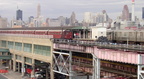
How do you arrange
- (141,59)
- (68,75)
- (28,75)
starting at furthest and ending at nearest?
(28,75)
(68,75)
(141,59)

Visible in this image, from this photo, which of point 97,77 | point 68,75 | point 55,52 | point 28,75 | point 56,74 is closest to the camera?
point 97,77

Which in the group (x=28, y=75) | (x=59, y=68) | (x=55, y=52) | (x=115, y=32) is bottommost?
(x=28, y=75)

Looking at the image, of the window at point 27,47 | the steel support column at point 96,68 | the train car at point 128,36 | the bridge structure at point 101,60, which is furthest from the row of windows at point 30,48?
the train car at point 128,36

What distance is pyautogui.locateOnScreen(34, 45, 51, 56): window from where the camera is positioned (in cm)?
5859

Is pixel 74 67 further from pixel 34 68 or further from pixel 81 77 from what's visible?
pixel 34 68

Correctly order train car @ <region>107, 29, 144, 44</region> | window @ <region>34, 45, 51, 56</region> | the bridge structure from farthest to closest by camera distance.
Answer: window @ <region>34, 45, 51, 56</region>
train car @ <region>107, 29, 144, 44</region>
the bridge structure

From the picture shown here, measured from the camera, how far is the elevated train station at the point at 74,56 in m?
36.7

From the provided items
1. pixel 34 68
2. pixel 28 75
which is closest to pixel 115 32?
pixel 34 68

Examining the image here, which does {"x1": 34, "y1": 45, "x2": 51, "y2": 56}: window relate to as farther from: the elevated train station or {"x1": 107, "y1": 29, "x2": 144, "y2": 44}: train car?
{"x1": 107, "y1": 29, "x2": 144, "y2": 44}: train car

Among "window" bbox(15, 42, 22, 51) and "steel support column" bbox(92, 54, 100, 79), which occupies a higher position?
"window" bbox(15, 42, 22, 51)

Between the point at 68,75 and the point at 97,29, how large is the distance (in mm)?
15814

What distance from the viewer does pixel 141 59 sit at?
32.9 m

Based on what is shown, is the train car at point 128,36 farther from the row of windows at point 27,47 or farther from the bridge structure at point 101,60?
the row of windows at point 27,47

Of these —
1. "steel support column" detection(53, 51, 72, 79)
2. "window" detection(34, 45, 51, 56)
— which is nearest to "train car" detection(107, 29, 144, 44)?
"steel support column" detection(53, 51, 72, 79)
